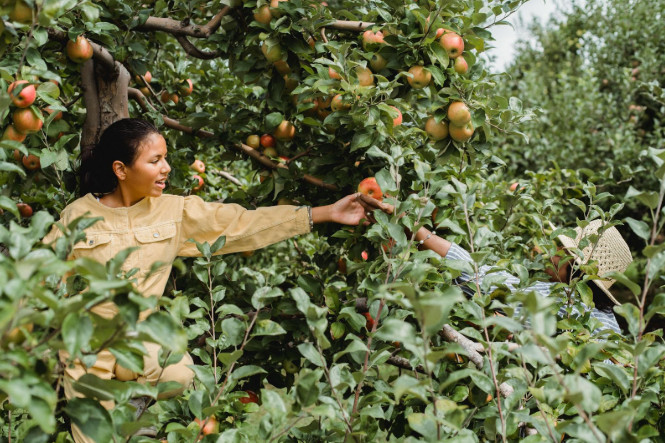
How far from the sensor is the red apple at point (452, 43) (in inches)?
67.0

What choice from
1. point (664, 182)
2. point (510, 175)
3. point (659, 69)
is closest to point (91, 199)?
point (664, 182)

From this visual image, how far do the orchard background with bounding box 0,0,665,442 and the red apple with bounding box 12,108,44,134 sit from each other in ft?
0.03

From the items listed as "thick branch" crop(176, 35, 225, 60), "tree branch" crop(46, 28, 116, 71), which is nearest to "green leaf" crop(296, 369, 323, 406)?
"tree branch" crop(46, 28, 116, 71)

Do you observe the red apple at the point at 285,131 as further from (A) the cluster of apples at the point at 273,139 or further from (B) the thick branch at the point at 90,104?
(B) the thick branch at the point at 90,104

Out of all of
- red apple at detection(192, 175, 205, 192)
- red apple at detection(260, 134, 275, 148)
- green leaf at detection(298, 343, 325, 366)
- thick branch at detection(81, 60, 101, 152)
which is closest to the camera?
green leaf at detection(298, 343, 325, 366)

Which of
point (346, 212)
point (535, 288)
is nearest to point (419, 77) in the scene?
point (346, 212)

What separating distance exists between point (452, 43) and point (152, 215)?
1.10m

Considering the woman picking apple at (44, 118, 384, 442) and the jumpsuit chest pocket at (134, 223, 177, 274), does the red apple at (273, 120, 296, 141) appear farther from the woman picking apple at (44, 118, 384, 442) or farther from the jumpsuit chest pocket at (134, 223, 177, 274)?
the jumpsuit chest pocket at (134, 223, 177, 274)

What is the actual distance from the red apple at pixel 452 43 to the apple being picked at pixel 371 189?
0.45 m

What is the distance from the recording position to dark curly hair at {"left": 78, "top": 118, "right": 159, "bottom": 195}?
1844 mm

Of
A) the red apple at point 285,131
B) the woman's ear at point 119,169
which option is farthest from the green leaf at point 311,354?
the red apple at point 285,131

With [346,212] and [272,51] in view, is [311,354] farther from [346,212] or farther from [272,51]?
[272,51]

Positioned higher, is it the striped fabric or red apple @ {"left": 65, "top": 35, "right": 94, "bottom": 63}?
red apple @ {"left": 65, "top": 35, "right": 94, "bottom": 63}

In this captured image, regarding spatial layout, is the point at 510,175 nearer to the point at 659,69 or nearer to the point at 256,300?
the point at 659,69
